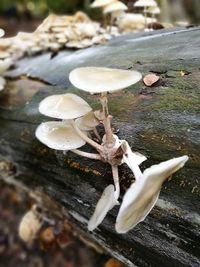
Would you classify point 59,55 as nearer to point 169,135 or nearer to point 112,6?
point 112,6

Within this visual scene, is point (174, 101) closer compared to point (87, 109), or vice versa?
point (87, 109)

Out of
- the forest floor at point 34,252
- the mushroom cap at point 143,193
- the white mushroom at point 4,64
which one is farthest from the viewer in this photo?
the forest floor at point 34,252

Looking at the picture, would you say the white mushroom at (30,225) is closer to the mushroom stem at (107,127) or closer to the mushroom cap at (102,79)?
the mushroom stem at (107,127)

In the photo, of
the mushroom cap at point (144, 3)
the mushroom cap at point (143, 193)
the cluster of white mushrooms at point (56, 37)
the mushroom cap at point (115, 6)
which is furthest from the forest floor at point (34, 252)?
the mushroom cap at point (144, 3)

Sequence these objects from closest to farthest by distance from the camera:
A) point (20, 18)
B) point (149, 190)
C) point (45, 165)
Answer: point (149, 190) < point (45, 165) < point (20, 18)

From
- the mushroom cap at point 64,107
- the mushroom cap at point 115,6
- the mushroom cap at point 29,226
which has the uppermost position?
the mushroom cap at point 64,107

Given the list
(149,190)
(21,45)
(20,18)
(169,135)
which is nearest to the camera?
(149,190)

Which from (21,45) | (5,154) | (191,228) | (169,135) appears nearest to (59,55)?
(21,45)

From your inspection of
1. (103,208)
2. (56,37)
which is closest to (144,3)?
(56,37)
